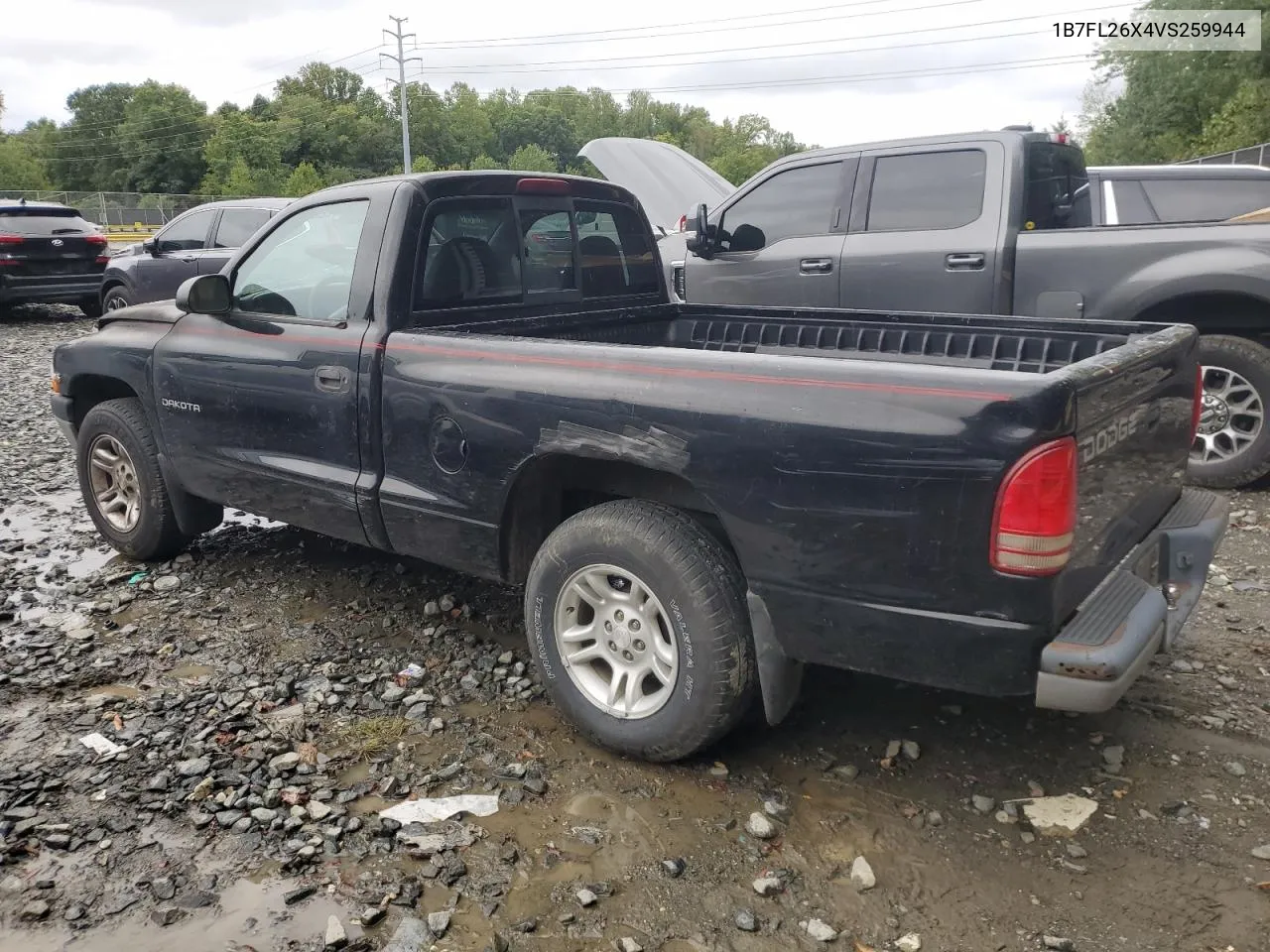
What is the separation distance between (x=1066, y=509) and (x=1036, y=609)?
0.81ft

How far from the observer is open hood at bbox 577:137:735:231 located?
13680mm

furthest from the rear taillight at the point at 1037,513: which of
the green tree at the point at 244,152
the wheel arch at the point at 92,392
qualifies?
the green tree at the point at 244,152

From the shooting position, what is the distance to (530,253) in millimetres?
4113

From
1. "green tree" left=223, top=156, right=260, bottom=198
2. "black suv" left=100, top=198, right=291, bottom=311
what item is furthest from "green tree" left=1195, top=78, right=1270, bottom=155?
"green tree" left=223, top=156, right=260, bottom=198

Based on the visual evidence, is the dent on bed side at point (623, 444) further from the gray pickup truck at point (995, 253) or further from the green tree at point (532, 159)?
the green tree at point (532, 159)

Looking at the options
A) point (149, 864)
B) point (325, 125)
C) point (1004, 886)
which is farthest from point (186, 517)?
point (325, 125)

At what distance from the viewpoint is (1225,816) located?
9.31 feet

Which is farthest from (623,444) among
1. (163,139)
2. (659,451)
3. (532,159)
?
(163,139)

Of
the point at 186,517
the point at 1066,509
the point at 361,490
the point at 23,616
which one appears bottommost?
the point at 23,616

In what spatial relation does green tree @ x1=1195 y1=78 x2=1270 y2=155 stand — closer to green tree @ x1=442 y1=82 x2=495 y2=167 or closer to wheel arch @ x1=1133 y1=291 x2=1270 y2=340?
wheel arch @ x1=1133 y1=291 x2=1270 y2=340

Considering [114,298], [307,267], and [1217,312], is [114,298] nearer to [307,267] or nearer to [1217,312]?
[307,267]

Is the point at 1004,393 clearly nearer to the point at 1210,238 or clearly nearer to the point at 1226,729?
the point at 1226,729

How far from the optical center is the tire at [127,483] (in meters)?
4.75

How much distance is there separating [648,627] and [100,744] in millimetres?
1851
